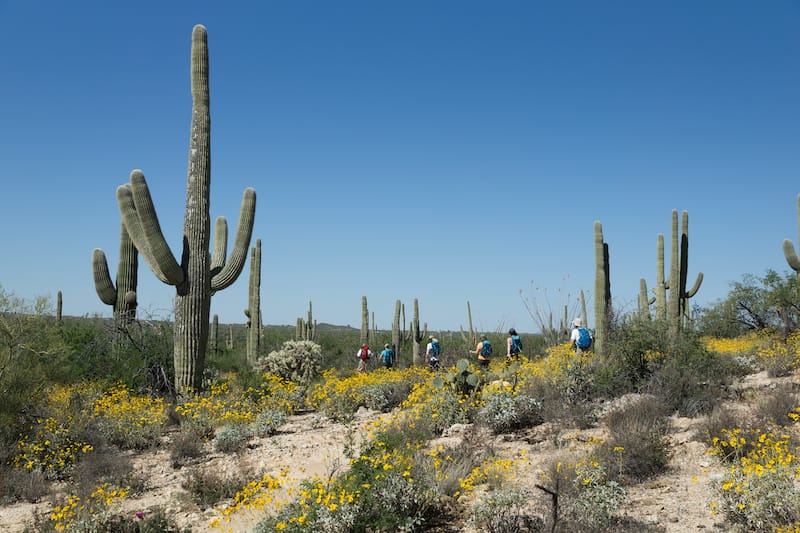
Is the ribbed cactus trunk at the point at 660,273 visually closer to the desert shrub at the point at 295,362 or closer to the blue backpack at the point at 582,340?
the blue backpack at the point at 582,340

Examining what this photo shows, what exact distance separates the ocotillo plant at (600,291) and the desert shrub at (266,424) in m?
7.40

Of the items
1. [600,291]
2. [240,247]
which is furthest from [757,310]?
[240,247]

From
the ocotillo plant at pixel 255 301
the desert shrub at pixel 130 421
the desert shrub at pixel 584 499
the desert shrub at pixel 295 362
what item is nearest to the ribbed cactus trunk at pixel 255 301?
the ocotillo plant at pixel 255 301

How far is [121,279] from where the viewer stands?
Answer: 15.0m

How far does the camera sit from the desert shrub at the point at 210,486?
23.0 feet

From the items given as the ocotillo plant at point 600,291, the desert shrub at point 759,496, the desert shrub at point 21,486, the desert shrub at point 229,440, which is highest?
the ocotillo plant at point 600,291

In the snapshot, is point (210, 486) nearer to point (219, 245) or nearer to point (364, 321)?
point (219, 245)

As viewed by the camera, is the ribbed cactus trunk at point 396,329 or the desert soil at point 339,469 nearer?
the desert soil at point 339,469

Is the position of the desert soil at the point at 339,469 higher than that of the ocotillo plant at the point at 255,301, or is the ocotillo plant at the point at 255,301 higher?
the ocotillo plant at the point at 255,301

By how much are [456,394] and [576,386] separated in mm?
2108

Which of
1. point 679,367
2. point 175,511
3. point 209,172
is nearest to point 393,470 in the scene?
point 175,511

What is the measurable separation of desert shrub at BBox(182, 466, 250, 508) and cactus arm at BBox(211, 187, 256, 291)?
586cm

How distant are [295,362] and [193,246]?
5912 mm

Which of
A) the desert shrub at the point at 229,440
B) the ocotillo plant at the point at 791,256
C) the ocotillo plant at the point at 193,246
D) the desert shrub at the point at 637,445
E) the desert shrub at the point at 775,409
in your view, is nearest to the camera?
the desert shrub at the point at 637,445
